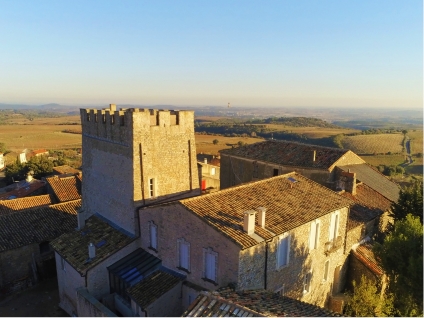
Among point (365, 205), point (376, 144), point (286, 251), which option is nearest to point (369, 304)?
point (286, 251)

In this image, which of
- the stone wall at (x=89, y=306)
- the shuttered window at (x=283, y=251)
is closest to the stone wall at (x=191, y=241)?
the shuttered window at (x=283, y=251)

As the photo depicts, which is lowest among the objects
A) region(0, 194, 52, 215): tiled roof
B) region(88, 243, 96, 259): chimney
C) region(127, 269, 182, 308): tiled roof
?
region(0, 194, 52, 215): tiled roof

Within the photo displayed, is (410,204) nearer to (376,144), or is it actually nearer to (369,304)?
(369,304)

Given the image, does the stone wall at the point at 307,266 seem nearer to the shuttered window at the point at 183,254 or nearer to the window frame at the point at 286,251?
the window frame at the point at 286,251

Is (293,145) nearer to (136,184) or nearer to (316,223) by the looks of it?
(316,223)

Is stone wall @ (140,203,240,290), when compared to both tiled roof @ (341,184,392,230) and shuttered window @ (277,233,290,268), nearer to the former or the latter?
shuttered window @ (277,233,290,268)

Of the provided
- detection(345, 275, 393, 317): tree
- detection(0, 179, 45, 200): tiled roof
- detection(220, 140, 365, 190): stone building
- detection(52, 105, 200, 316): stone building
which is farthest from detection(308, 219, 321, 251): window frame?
detection(0, 179, 45, 200): tiled roof

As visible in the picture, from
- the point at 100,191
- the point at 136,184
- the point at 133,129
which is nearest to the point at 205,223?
the point at 136,184
